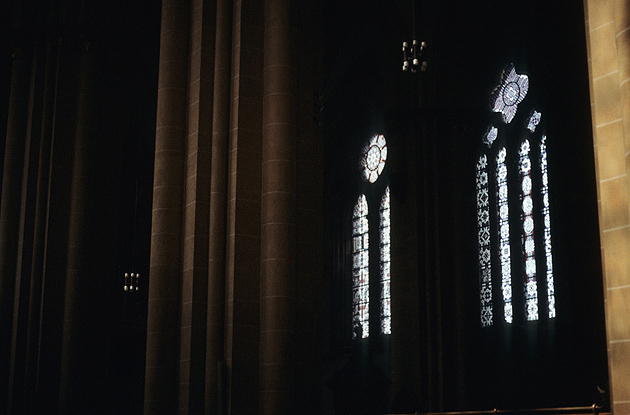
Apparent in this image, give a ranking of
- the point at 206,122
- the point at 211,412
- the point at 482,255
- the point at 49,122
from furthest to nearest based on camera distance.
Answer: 1. the point at 482,255
2. the point at 49,122
3. the point at 206,122
4. the point at 211,412

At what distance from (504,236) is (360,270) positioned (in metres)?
5.86

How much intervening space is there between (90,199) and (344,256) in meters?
12.5

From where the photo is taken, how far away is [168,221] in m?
11.4

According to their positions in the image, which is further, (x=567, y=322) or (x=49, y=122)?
(x=567, y=322)

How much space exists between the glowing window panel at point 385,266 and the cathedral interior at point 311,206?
0.07 m

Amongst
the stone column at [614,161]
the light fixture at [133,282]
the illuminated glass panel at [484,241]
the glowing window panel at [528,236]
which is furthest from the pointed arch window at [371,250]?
the stone column at [614,161]

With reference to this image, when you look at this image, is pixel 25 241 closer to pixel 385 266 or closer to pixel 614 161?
pixel 614 161

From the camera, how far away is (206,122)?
11492 millimetres

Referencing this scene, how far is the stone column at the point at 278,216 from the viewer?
33.9 ft

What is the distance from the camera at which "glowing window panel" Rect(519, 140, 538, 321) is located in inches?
814

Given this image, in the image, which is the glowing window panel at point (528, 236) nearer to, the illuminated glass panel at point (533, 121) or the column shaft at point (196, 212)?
the illuminated glass panel at point (533, 121)

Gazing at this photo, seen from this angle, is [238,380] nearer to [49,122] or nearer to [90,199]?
[90,199]

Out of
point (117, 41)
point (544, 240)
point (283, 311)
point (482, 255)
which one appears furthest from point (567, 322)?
point (117, 41)

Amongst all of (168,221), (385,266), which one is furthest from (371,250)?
(168,221)
